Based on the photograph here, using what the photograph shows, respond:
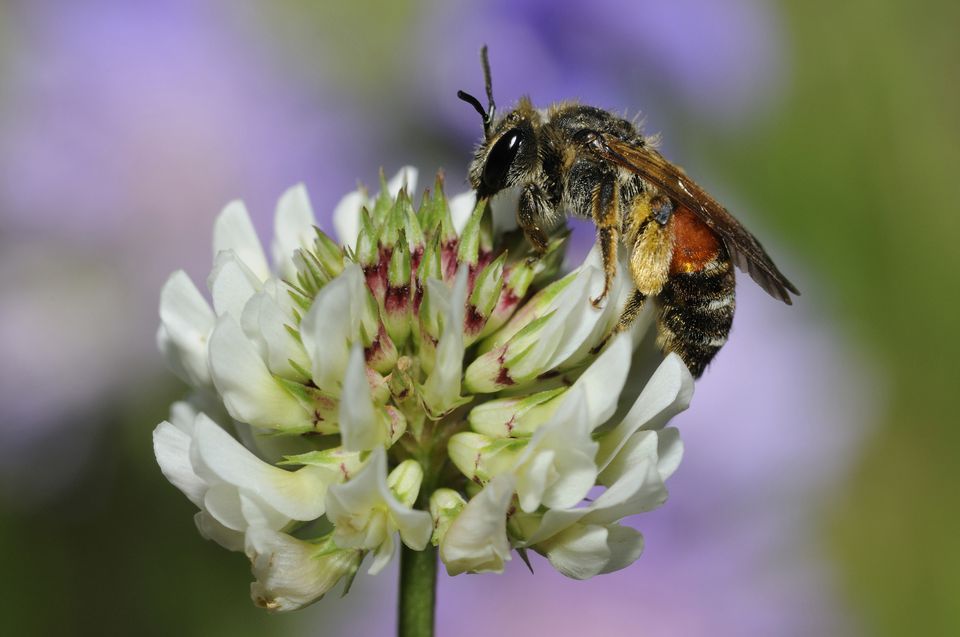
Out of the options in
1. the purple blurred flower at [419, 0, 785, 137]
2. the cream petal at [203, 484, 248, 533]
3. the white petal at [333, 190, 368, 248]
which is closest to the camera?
the cream petal at [203, 484, 248, 533]

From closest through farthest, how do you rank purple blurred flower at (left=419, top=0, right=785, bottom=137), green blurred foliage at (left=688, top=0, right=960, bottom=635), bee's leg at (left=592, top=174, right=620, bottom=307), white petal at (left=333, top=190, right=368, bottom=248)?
bee's leg at (left=592, top=174, right=620, bottom=307) < white petal at (left=333, top=190, right=368, bottom=248) < green blurred foliage at (left=688, top=0, right=960, bottom=635) < purple blurred flower at (left=419, top=0, right=785, bottom=137)

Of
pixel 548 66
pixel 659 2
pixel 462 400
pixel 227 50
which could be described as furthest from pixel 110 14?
pixel 462 400

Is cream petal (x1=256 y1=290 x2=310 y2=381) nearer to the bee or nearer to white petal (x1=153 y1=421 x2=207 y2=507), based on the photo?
white petal (x1=153 y1=421 x2=207 y2=507)

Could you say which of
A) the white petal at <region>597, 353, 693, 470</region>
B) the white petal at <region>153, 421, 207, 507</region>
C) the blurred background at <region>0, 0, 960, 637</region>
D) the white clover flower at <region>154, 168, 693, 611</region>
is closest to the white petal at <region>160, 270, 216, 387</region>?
the white clover flower at <region>154, 168, 693, 611</region>

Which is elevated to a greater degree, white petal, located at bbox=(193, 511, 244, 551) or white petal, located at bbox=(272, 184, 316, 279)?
white petal, located at bbox=(272, 184, 316, 279)

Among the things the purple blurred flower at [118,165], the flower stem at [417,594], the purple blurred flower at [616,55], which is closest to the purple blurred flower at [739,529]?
the purple blurred flower at [616,55]

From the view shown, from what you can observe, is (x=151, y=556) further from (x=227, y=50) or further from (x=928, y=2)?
(x=928, y=2)

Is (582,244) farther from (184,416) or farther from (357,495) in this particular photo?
(357,495)
